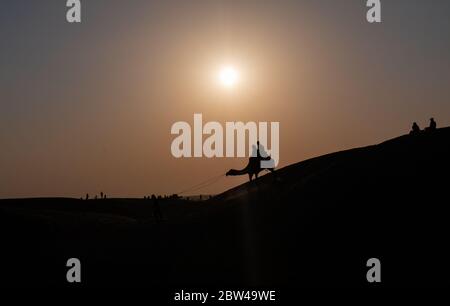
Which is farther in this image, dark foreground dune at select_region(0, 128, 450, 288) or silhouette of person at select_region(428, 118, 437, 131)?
silhouette of person at select_region(428, 118, 437, 131)

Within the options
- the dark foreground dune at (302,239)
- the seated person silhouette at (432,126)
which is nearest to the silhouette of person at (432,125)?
the seated person silhouette at (432,126)

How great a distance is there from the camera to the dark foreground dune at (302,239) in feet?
69.9

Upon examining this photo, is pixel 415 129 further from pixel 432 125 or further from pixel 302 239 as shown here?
pixel 302 239

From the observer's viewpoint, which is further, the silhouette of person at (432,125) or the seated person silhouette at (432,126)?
the silhouette of person at (432,125)

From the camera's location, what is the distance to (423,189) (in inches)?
958

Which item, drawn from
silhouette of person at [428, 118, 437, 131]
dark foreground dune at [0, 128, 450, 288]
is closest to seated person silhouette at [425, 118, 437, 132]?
silhouette of person at [428, 118, 437, 131]

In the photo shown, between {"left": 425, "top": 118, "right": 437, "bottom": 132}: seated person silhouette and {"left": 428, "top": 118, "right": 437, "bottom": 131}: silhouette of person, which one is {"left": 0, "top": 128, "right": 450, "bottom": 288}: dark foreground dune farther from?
{"left": 428, "top": 118, "right": 437, "bottom": 131}: silhouette of person

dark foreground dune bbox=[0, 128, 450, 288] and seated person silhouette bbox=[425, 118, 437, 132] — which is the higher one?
seated person silhouette bbox=[425, 118, 437, 132]

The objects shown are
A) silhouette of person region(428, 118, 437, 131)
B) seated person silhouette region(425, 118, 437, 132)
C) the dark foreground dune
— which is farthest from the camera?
silhouette of person region(428, 118, 437, 131)

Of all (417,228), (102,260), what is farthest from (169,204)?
(417,228)

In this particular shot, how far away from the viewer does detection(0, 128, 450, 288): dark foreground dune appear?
21.3 meters

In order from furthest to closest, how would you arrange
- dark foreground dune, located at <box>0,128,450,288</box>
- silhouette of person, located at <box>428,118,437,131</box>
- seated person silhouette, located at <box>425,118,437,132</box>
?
silhouette of person, located at <box>428,118,437,131</box> → seated person silhouette, located at <box>425,118,437,132</box> → dark foreground dune, located at <box>0,128,450,288</box>

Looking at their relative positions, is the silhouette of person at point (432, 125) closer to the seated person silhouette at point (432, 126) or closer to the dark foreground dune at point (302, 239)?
the seated person silhouette at point (432, 126)

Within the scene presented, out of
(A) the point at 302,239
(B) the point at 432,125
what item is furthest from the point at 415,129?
(A) the point at 302,239
